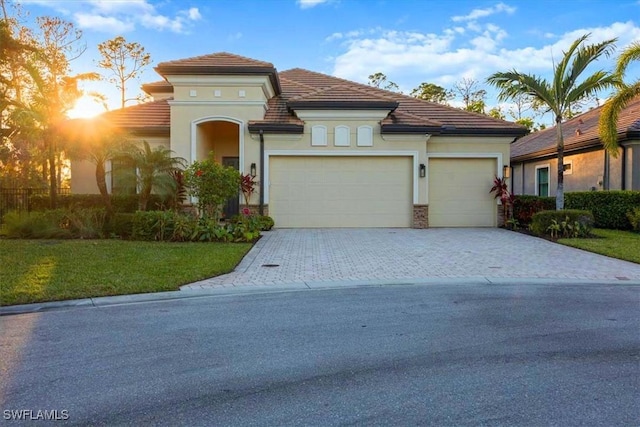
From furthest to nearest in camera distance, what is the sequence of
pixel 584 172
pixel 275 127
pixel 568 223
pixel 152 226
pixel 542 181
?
pixel 542 181 → pixel 584 172 → pixel 275 127 → pixel 568 223 → pixel 152 226

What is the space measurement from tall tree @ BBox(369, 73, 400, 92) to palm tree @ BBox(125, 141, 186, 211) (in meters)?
32.4

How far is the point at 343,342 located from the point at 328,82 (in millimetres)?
18886

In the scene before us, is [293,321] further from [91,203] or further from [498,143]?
[498,143]

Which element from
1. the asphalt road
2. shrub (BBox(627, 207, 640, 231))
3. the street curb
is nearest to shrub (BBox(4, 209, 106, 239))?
the street curb

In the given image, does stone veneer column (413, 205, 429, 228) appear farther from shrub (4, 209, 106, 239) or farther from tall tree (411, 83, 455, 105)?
tall tree (411, 83, 455, 105)

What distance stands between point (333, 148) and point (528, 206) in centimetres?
745

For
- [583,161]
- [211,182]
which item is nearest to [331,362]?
[211,182]

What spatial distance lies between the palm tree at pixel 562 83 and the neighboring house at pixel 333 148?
2887 millimetres

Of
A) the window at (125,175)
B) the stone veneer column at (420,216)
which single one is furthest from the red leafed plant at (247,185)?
the stone veneer column at (420,216)

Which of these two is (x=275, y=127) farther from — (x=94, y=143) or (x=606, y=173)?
(x=606, y=173)

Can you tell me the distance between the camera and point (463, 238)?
14.2m

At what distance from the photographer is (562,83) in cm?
1422

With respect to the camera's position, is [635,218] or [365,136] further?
[365,136]

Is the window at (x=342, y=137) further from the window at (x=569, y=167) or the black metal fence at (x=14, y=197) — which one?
the black metal fence at (x=14, y=197)
